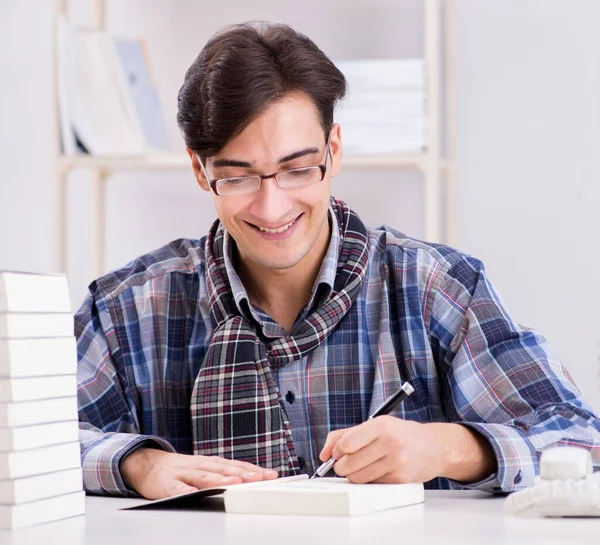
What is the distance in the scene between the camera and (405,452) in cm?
117

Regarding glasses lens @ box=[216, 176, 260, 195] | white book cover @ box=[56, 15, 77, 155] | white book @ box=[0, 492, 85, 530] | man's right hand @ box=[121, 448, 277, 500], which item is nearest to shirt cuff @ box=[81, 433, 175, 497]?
man's right hand @ box=[121, 448, 277, 500]

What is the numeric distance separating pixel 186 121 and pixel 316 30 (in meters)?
1.07

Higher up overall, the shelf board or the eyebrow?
the shelf board

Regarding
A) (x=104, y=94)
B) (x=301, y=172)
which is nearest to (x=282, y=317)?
(x=301, y=172)

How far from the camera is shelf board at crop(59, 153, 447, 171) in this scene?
239 centimetres

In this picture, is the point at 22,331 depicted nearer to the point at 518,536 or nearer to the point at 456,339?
the point at 518,536

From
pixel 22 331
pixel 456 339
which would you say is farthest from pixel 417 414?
pixel 22 331

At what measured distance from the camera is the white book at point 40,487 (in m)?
0.99

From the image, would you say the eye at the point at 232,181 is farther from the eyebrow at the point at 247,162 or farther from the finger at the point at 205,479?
the finger at the point at 205,479

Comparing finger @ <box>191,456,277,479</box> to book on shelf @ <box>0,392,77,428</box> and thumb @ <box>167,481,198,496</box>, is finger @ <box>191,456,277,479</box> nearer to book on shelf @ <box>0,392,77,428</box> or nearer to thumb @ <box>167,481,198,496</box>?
thumb @ <box>167,481,198,496</box>

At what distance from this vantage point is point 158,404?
1.72 metres

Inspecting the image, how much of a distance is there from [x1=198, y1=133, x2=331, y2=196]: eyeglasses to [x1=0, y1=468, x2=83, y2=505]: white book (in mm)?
656

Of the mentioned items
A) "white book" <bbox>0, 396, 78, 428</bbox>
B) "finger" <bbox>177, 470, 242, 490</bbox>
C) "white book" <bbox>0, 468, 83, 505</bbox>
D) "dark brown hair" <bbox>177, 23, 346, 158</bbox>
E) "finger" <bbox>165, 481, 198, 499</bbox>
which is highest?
"dark brown hair" <bbox>177, 23, 346, 158</bbox>

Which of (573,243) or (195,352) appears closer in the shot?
(195,352)
